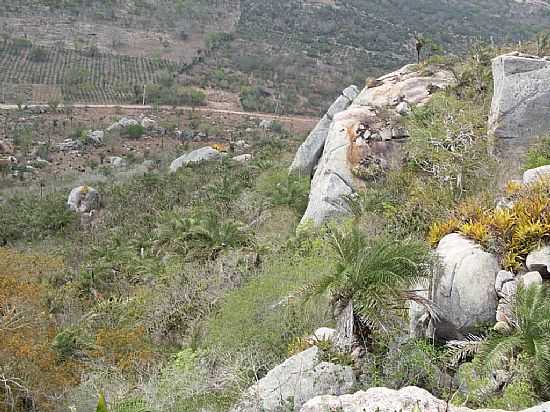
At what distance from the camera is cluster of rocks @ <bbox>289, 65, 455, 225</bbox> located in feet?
42.1

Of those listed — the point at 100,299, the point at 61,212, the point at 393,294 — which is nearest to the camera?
the point at 393,294

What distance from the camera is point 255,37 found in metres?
65.0

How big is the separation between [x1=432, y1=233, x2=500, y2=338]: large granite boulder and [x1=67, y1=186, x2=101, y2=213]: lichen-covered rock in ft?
58.4

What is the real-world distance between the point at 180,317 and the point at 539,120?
730cm

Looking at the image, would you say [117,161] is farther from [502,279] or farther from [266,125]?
[502,279]

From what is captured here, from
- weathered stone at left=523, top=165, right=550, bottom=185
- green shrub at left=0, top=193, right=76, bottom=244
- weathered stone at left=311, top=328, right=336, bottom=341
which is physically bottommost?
green shrub at left=0, top=193, right=76, bottom=244

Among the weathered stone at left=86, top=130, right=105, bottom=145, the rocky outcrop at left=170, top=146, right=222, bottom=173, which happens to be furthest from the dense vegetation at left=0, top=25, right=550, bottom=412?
the weathered stone at left=86, top=130, right=105, bottom=145

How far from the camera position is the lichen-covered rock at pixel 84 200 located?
22.0 meters

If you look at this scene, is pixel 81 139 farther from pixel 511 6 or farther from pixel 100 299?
pixel 511 6

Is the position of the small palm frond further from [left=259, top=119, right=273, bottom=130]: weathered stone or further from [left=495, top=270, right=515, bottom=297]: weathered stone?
[left=259, top=119, right=273, bottom=130]: weathered stone

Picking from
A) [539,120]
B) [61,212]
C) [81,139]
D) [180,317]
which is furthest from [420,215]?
[81,139]

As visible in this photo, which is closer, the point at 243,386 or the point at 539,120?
the point at 243,386

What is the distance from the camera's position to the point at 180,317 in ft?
32.7

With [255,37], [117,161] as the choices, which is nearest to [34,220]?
[117,161]
